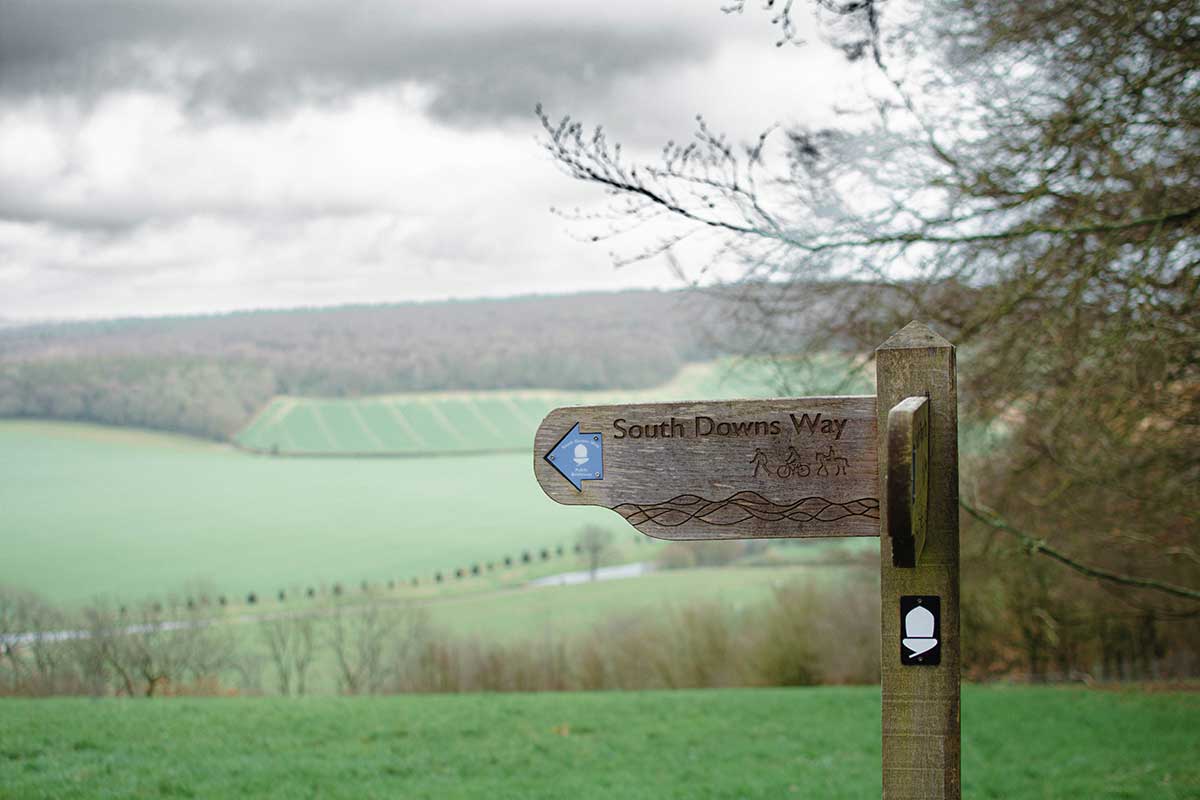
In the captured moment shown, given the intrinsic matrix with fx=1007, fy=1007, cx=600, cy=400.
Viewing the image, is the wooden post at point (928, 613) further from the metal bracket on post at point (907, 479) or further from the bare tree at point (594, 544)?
the bare tree at point (594, 544)

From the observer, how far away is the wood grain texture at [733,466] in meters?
2.01

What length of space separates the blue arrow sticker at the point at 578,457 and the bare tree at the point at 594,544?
47.9 m

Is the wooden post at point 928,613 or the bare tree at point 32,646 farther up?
the wooden post at point 928,613

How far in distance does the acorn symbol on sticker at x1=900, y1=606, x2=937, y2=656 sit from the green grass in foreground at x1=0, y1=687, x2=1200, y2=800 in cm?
540

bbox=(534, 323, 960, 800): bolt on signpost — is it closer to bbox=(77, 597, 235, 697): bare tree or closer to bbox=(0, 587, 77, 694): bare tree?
bbox=(0, 587, 77, 694): bare tree

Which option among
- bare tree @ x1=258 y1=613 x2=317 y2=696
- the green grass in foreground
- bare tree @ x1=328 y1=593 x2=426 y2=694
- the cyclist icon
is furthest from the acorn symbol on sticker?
bare tree @ x1=258 y1=613 x2=317 y2=696

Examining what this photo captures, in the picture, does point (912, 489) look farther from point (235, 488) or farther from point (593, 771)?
point (235, 488)

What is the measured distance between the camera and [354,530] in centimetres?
5853

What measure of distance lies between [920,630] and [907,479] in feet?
1.43

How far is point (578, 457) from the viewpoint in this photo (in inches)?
85.7

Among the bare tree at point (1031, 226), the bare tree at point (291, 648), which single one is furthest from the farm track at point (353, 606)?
the bare tree at point (1031, 226)

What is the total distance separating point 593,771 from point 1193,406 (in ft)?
17.6

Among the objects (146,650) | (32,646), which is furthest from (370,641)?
(32,646)

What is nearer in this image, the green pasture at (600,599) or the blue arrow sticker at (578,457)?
the blue arrow sticker at (578,457)
